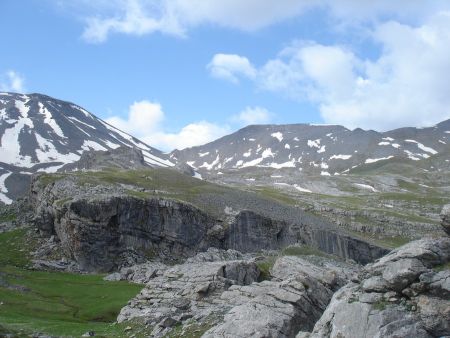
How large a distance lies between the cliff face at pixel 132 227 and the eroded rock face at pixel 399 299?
59.0 metres

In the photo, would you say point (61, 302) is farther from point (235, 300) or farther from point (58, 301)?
point (235, 300)

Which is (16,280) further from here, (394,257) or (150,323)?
(394,257)

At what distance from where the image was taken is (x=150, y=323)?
34.8 m

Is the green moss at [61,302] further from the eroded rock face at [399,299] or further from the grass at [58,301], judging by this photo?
the eroded rock face at [399,299]

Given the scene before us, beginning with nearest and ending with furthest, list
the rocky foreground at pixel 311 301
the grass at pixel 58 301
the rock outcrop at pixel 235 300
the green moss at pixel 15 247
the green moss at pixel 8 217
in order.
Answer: the rocky foreground at pixel 311 301
the rock outcrop at pixel 235 300
the grass at pixel 58 301
the green moss at pixel 15 247
the green moss at pixel 8 217

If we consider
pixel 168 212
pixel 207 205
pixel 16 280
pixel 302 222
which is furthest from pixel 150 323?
pixel 302 222

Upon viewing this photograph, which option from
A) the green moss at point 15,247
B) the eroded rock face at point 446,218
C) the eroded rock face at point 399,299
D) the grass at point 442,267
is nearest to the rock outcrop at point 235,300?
the eroded rock face at point 399,299

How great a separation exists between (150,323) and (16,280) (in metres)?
34.3

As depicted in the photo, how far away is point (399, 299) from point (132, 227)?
214 feet

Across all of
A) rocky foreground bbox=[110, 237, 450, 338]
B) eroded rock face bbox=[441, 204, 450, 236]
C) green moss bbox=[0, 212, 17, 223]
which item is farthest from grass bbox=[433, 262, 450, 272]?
green moss bbox=[0, 212, 17, 223]

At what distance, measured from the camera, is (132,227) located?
83.3 m

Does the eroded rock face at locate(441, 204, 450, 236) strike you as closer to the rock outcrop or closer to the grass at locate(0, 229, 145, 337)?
the rock outcrop

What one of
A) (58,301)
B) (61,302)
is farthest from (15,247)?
(61,302)

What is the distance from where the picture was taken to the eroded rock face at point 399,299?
21.4m
